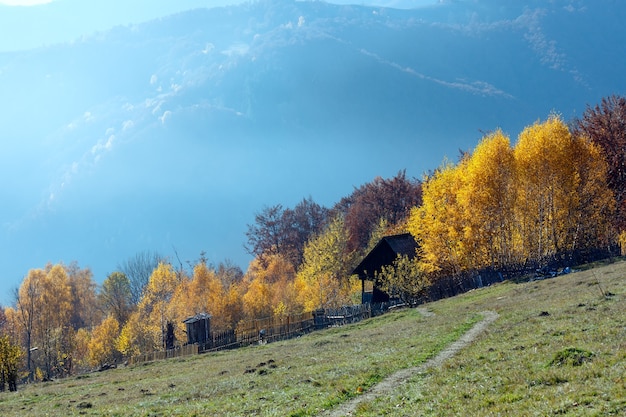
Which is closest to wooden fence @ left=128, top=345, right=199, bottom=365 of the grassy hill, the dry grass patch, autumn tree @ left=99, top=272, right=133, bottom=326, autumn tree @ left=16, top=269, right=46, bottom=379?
the grassy hill

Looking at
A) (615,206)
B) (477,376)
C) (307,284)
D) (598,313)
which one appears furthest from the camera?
(307,284)

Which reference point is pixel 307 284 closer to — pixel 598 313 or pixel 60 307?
pixel 60 307

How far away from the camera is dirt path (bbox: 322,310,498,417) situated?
608 inches

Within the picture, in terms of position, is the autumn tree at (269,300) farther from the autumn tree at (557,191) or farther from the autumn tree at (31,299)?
the autumn tree at (31,299)

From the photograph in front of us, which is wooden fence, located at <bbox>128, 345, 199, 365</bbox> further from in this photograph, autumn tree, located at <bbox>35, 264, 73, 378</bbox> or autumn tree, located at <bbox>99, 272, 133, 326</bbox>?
autumn tree, located at <bbox>99, 272, 133, 326</bbox>

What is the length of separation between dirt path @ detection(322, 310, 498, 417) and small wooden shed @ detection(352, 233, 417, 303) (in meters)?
38.2

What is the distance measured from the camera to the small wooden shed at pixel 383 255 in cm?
6631

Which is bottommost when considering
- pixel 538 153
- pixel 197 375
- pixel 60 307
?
pixel 197 375

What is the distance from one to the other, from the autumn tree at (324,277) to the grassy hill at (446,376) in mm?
45843

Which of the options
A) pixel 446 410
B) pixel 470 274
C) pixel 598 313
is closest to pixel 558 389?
pixel 446 410

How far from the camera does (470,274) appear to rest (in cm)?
5784

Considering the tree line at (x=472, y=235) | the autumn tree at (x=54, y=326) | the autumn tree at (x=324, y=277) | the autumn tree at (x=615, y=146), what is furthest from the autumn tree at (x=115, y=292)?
the autumn tree at (x=615, y=146)

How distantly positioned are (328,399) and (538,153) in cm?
4714

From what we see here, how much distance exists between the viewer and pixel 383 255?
220 ft
